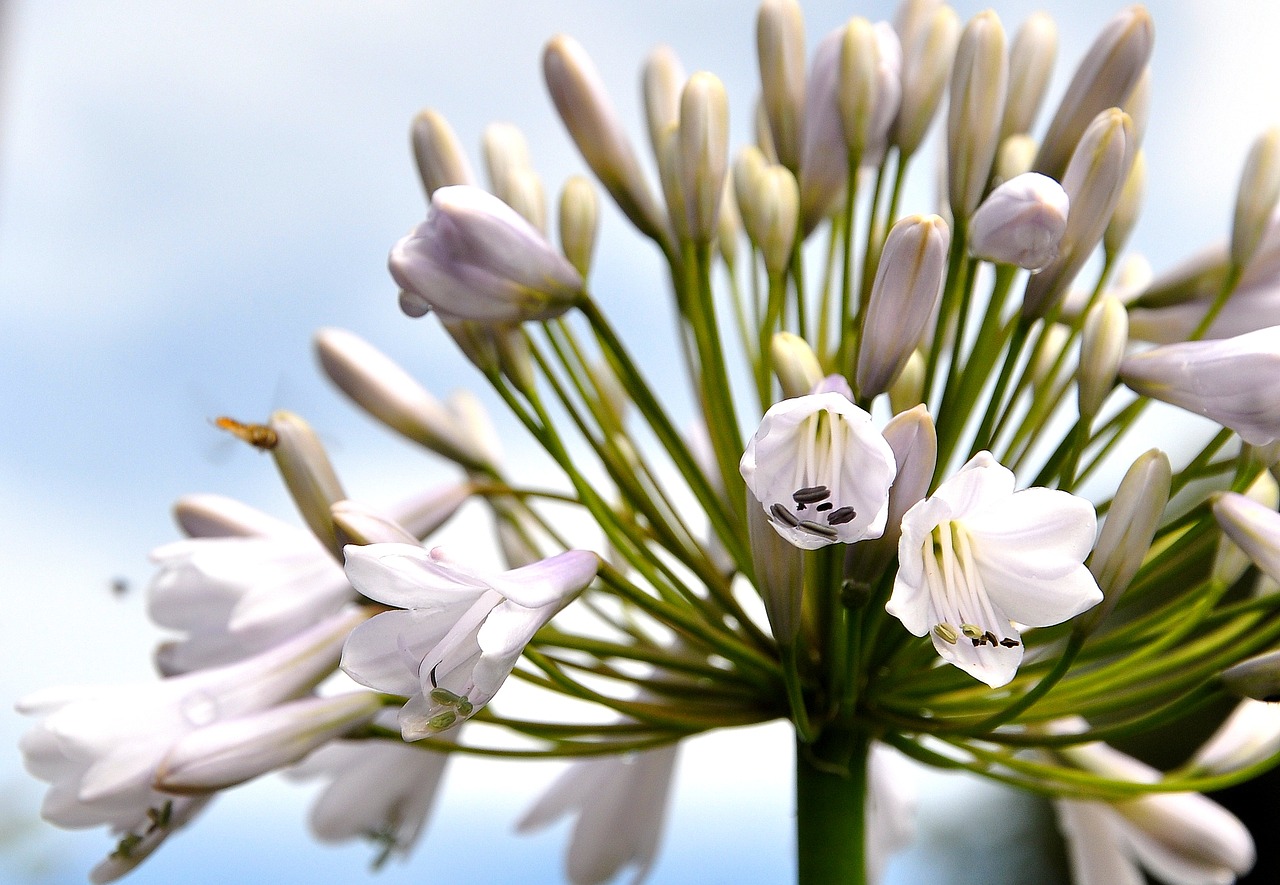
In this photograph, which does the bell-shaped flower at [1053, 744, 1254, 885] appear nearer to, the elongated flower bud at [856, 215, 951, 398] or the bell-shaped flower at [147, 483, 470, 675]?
the elongated flower bud at [856, 215, 951, 398]

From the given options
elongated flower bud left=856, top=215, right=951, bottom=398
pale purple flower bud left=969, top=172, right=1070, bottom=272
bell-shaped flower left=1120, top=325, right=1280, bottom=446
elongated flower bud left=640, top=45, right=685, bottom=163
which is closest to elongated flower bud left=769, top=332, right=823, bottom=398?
elongated flower bud left=856, top=215, right=951, bottom=398

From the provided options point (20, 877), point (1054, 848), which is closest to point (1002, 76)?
point (20, 877)

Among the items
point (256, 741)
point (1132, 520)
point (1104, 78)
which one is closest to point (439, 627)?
point (256, 741)

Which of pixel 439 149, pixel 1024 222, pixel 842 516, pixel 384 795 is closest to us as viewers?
pixel 842 516

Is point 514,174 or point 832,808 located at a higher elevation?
point 514,174

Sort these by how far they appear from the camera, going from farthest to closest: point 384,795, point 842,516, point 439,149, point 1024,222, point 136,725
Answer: point 384,795 → point 439,149 → point 136,725 → point 1024,222 → point 842,516

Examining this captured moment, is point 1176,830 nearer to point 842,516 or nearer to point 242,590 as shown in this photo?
point 842,516
